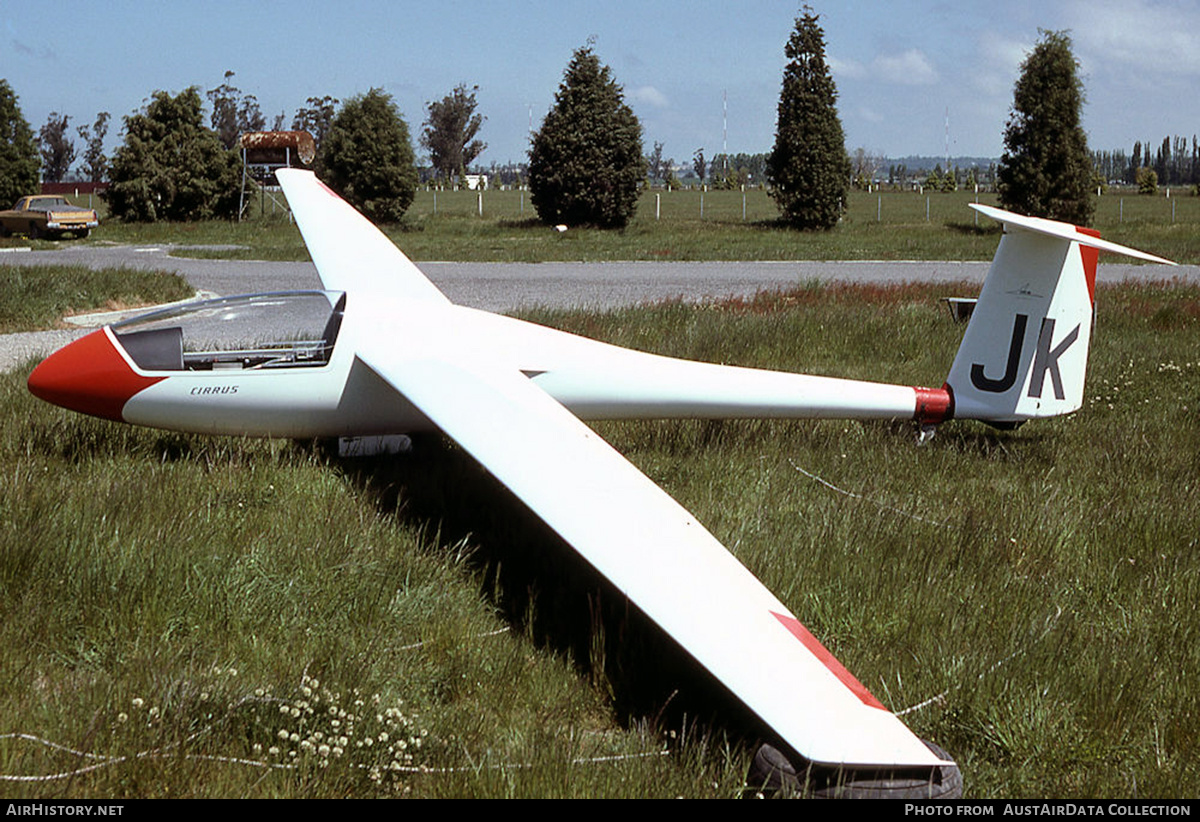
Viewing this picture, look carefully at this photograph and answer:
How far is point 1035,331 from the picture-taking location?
7523 mm

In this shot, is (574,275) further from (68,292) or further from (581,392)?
(581,392)

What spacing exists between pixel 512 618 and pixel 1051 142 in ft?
115

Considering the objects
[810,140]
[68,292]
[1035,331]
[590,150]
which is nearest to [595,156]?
[590,150]

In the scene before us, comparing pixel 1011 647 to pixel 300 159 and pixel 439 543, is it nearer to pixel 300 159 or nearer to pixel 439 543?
pixel 439 543

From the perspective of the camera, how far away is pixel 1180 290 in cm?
A: 1725

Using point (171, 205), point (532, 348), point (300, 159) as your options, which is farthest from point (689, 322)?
point (171, 205)

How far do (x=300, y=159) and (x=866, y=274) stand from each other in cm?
2047

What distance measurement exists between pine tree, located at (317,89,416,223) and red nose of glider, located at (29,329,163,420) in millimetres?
30771

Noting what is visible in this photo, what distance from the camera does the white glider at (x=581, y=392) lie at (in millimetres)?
3479

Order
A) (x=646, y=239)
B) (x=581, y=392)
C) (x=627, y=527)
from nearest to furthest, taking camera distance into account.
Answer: (x=627, y=527), (x=581, y=392), (x=646, y=239)

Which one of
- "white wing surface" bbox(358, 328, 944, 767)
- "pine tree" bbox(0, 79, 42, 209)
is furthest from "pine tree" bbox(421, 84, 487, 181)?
"white wing surface" bbox(358, 328, 944, 767)

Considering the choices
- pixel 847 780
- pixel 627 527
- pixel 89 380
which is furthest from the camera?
pixel 89 380

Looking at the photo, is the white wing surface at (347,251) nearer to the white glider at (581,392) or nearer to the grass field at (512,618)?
the white glider at (581,392)

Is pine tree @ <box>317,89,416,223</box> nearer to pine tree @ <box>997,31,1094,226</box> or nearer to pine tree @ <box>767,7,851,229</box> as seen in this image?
pine tree @ <box>767,7,851,229</box>
